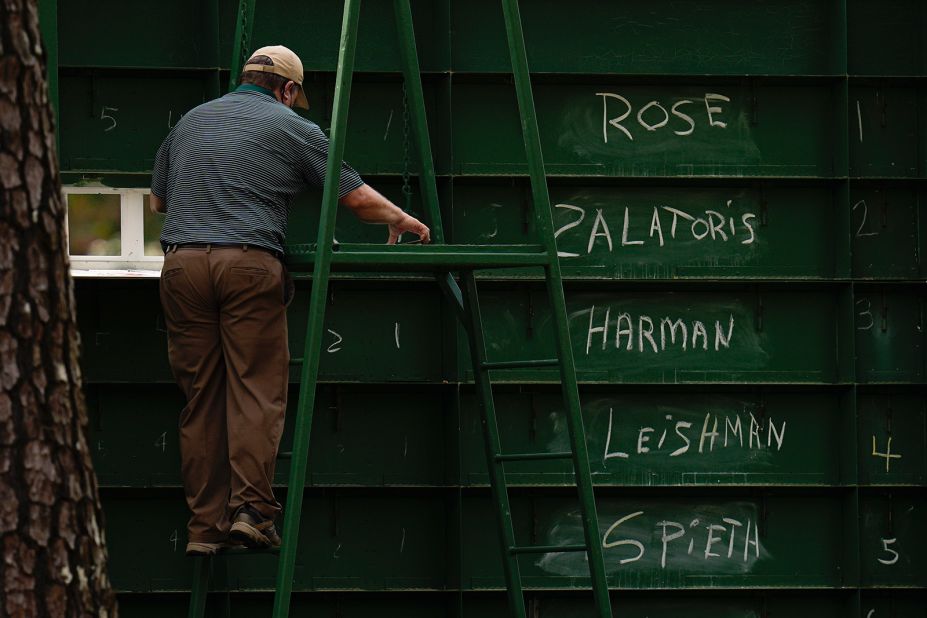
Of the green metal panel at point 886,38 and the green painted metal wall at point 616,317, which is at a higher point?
the green metal panel at point 886,38

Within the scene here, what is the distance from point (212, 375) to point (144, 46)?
2222mm

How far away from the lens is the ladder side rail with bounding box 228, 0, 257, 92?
25.1ft

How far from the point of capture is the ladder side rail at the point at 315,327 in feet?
21.9

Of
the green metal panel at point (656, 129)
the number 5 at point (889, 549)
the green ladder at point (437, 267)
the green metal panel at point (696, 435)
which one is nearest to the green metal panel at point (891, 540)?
the number 5 at point (889, 549)

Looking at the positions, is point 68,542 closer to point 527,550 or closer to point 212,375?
point 212,375

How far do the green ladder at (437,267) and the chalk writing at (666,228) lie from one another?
3.61 ft

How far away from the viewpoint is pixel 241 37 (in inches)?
303

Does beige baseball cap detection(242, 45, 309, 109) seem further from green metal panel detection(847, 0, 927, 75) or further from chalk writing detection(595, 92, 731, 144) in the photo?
green metal panel detection(847, 0, 927, 75)

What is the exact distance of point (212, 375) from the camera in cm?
725

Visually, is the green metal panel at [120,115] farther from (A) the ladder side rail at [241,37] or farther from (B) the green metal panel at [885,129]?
(B) the green metal panel at [885,129]

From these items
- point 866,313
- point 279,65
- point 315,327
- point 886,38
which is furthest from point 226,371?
point 886,38

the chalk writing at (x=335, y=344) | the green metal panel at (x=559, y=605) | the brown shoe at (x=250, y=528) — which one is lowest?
the green metal panel at (x=559, y=605)

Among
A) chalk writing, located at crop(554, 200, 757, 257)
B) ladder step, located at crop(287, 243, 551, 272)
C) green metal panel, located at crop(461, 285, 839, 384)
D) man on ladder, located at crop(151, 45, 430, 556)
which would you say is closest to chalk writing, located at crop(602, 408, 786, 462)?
green metal panel, located at crop(461, 285, 839, 384)

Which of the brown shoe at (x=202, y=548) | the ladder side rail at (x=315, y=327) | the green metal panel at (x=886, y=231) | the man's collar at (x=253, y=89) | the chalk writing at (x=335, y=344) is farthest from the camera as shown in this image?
the green metal panel at (x=886, y=231)
